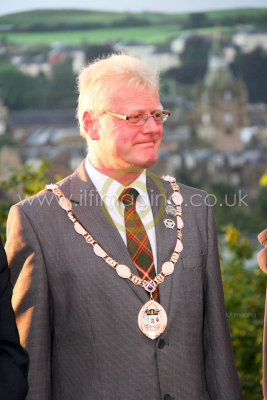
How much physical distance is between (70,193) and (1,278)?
777 mm

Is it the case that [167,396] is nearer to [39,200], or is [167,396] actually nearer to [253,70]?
[39,200]

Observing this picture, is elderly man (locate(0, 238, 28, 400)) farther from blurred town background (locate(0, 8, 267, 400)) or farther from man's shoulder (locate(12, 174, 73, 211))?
blurred town background (locate(0, 8, 267, 400))

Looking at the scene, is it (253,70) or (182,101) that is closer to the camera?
(182,101)

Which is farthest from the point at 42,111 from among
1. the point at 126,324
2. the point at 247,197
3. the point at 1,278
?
the point at 1,278

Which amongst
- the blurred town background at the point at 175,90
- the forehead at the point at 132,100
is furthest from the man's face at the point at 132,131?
the blurred town background at the point at 175,90

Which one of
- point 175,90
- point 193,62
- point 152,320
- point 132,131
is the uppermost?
point 193,62

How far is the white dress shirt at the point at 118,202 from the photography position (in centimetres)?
279

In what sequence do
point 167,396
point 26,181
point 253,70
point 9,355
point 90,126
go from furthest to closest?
point 253,70 → point 26,181 → point 90,126 → point 167,396 → point 9,355

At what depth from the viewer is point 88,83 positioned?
2.79m

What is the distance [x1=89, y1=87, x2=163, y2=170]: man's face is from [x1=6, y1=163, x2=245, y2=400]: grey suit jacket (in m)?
0.29

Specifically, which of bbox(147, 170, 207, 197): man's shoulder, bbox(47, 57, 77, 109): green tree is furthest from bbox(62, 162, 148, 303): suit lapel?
bbox(47, 57, 77, 109): green tree

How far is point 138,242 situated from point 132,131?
437 millimetres

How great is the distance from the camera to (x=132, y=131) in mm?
2711

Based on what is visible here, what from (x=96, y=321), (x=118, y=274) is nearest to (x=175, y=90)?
(x=118, y=274)
